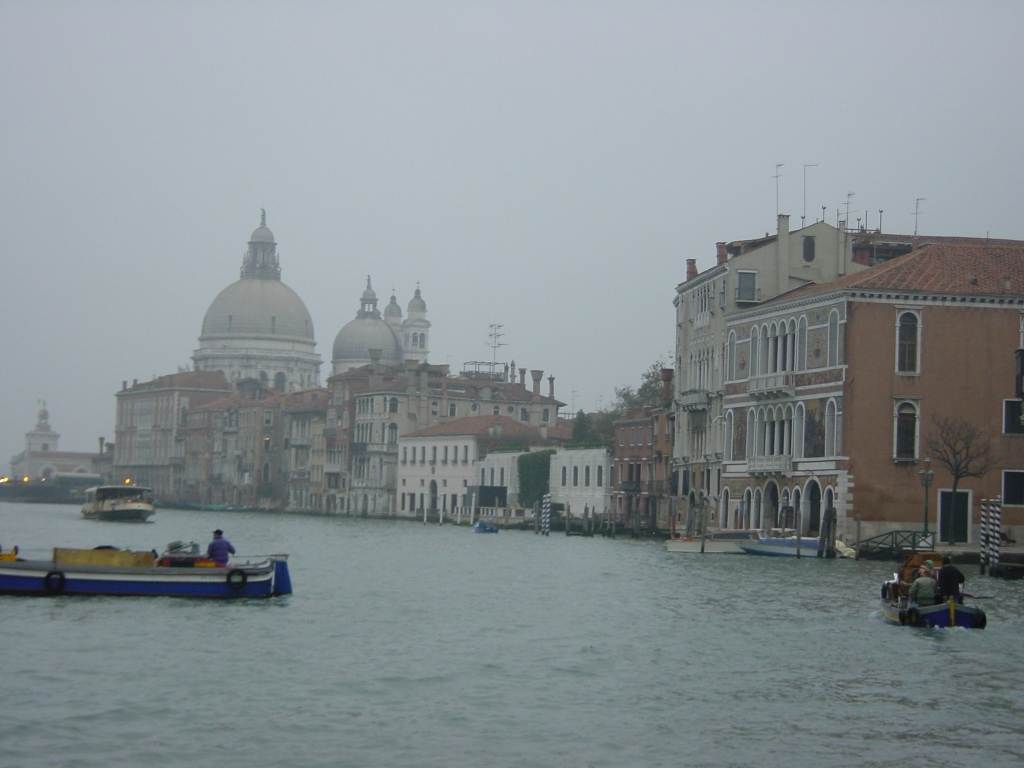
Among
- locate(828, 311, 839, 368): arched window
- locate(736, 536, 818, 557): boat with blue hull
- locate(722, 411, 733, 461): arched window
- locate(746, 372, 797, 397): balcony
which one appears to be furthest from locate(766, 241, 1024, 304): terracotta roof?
locate(736, 536, 818, 557): boat with blue hull

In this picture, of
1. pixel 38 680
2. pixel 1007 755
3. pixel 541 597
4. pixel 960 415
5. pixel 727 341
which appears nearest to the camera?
pixel 1007 755

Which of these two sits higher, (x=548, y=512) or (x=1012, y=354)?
(x=1012, y=354)

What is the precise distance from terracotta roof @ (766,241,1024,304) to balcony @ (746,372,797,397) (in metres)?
2.55

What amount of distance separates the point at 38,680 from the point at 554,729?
6357mm

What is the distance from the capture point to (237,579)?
30766mm

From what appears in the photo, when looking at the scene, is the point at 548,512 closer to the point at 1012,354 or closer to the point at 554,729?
the point at 1012,354

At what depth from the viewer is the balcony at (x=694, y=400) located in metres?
64.7

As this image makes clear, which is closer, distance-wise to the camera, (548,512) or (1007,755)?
(1007,755)

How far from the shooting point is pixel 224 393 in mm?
151125

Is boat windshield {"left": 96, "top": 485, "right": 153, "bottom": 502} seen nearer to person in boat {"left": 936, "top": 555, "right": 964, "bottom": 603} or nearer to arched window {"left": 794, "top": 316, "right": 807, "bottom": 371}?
arched window {"left": 794, "top": 316, "right": 807, "bottom": 371}

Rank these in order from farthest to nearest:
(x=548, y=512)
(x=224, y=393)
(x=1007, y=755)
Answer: (x=224, y=393) < (x=548, y=512) < (x=1007, y=755)

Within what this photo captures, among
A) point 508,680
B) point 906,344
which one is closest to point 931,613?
point 508,680

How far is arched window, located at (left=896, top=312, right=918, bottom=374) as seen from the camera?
52.1m

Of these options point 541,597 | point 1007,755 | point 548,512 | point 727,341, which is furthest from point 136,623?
point 548,512
